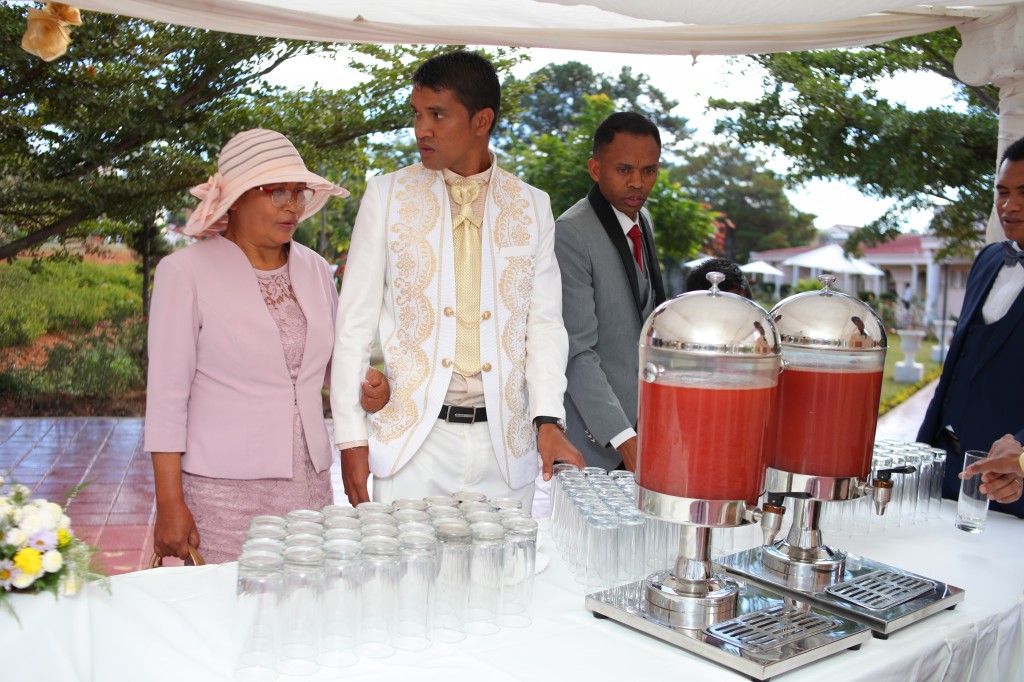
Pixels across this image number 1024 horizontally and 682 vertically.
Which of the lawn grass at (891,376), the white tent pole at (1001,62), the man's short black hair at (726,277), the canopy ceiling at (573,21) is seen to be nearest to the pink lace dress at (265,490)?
the canopy ceiling at (573,21)

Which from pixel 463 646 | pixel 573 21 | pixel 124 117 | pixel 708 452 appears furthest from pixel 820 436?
pixel 124 117

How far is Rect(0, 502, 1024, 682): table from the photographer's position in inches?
59.9

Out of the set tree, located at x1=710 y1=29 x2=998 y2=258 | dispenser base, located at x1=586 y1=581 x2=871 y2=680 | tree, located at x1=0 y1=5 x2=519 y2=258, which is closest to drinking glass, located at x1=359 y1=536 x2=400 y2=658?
dispenser base, located at x1=586 y1=581 x2=871 y2=680

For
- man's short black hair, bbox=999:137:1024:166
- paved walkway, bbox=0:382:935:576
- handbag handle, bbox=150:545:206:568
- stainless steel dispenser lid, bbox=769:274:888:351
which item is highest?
man's short black hair, bbox=999:137:1024:166

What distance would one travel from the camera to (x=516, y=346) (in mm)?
2600

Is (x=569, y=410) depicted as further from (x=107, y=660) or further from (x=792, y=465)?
(x=107, y=660)

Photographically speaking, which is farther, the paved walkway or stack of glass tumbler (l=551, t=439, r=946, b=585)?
the paved walkway

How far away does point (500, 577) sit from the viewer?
1.70 meters

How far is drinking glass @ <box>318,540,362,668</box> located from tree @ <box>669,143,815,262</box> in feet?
49.6

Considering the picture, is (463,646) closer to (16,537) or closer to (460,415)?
(16,537)

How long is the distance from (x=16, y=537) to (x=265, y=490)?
1.04 m

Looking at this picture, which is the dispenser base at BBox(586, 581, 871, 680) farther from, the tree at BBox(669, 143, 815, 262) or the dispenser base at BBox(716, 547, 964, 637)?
the tree at BBox(669, 143, 815, 262)

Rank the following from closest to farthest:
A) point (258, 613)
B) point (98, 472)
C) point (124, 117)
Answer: point (258, 613) < point (124, 117) < point (98, 472)

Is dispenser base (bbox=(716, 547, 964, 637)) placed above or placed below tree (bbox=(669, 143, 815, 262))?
below
